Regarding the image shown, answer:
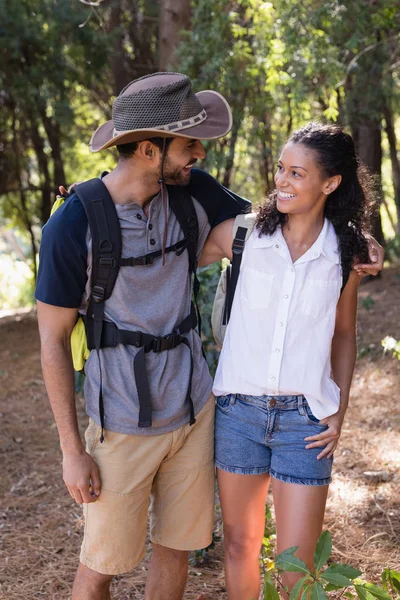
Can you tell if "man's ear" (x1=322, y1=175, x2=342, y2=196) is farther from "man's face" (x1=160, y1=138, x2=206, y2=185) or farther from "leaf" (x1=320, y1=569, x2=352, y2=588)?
"leaf" (x1=320, y1=569, x2=352, y2=588)

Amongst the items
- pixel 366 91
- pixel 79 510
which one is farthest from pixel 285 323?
pixel 366 91

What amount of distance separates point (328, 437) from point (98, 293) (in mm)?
960

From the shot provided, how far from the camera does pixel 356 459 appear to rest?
5082 millimetres

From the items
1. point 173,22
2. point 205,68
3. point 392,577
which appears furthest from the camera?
point 173,22

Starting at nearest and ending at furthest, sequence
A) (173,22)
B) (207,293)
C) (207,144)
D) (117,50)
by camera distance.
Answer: (207,293) < (207,144) < (173,22) < (117,50)

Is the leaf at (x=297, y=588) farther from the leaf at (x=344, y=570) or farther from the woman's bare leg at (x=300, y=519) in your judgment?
the woman's bare leg at (x=300, y=519)

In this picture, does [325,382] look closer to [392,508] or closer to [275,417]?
[275,417]

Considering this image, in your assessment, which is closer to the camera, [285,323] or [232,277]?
[285,323]

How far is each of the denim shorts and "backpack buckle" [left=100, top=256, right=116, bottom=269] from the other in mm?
660

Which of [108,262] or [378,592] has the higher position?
[108,262]

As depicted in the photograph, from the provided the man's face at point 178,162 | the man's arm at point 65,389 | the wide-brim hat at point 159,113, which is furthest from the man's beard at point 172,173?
the man's arm at point 65,389

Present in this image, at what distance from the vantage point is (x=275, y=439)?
8.58 ft

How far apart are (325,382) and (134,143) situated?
3.60ft

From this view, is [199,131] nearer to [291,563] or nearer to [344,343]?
[344,343]
